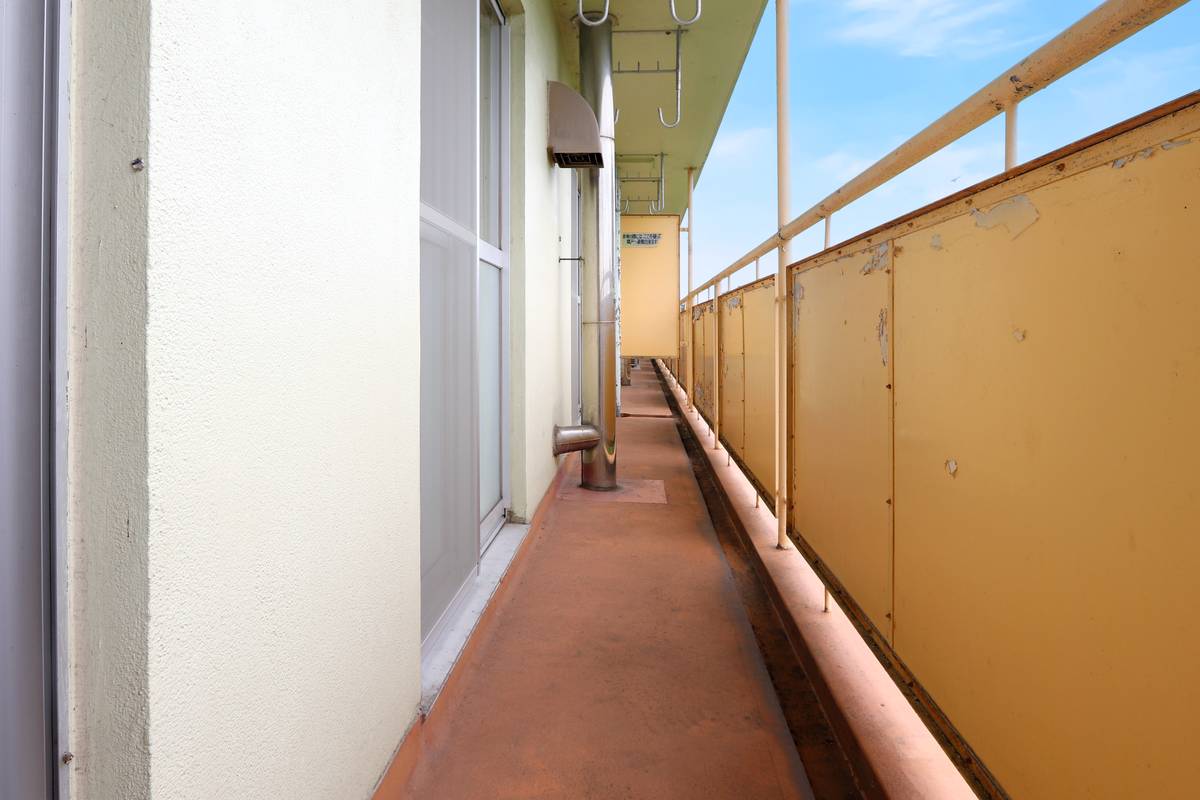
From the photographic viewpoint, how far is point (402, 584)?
1.24 metres

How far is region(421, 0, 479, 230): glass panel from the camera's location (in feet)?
5.21

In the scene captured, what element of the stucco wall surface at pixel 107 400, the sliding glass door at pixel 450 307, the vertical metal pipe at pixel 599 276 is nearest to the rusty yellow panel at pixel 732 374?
the vertical metal pipe at pixel 599 276

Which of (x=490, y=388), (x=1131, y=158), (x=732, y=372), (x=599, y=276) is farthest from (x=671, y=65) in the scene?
(x=1131, y=158)

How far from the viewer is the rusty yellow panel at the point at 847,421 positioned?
1.27m

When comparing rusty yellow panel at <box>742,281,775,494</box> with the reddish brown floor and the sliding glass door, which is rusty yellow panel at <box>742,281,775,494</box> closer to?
the reddish brown floor

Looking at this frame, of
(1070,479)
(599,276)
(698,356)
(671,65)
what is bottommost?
(1070,479)

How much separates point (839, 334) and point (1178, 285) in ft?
3.31

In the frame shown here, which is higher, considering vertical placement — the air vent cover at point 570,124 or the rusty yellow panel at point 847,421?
the air vent cover at point 570,124

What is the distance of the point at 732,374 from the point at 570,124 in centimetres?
161

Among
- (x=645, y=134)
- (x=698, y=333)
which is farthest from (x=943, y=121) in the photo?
(x=645, y=134)

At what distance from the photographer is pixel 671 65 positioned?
475cm

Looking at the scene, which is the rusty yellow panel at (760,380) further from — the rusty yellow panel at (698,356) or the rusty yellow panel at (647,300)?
the rusty yellow panel at (647,300)

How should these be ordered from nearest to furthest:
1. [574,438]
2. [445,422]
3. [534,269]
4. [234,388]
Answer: [234,388], [445,422], [534,269], [574,438]

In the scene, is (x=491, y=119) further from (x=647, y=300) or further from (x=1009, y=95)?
(x=647, y=300)
